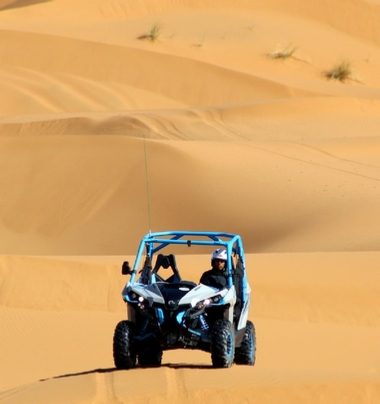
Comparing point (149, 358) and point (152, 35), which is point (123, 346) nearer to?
point (149, 358)

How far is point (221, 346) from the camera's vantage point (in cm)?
841

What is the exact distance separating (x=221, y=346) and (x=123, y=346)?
0.81 metres

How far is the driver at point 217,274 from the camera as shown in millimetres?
8961

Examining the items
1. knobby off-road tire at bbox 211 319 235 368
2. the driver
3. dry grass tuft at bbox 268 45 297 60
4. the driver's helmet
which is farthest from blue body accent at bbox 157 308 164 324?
dry grass tuft at bbox 268 45 297 60

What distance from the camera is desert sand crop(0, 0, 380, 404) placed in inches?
452

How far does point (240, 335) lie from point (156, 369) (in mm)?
1293

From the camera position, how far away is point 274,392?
7.67 metres

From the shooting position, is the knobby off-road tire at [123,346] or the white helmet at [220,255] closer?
the knobby off-road tire at [123,346]

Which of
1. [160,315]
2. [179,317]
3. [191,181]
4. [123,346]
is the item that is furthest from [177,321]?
[191,181]

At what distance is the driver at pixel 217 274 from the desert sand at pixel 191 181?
2.27 ft

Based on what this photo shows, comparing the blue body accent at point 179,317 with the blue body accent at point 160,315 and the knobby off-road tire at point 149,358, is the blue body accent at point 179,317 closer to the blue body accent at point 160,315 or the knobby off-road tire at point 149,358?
the blue body accent at point 160,315

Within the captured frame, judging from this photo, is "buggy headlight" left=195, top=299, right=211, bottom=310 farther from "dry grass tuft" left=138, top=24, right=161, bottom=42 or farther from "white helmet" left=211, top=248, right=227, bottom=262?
"dry grass tuft" left=138, top=24, right=161, bottom=42

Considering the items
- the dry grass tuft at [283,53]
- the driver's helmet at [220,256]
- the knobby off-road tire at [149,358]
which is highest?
the dry grass tuft at [283,53]

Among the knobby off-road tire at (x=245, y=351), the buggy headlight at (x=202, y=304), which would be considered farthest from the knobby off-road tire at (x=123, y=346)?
the knobby off-road tire at (x=245, y=351)
